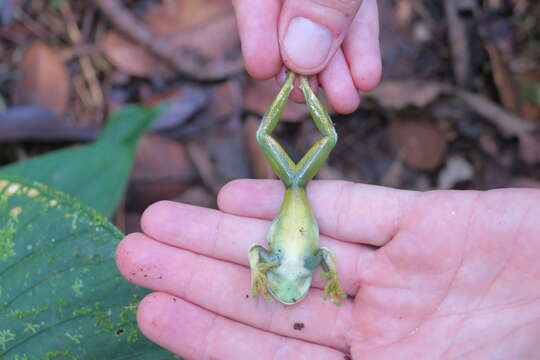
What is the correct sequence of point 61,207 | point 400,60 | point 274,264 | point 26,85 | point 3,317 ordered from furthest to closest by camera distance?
point 400,60
point 26,85
point 274,264
point 61,207
point 3,317

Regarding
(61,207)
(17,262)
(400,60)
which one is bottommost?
(17,262)

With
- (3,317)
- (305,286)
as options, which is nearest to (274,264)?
(305,286)

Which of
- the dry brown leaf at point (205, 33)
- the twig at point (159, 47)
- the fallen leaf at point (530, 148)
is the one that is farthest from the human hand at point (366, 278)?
the dry brown leaf at point (205, 33)

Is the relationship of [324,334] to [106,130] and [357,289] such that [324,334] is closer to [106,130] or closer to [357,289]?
[357,289]

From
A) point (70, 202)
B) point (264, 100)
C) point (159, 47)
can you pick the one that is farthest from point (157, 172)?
point (70, 202)

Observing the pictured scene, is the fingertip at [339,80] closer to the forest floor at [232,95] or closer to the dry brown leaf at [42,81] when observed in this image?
the forest floor at [232,95]
